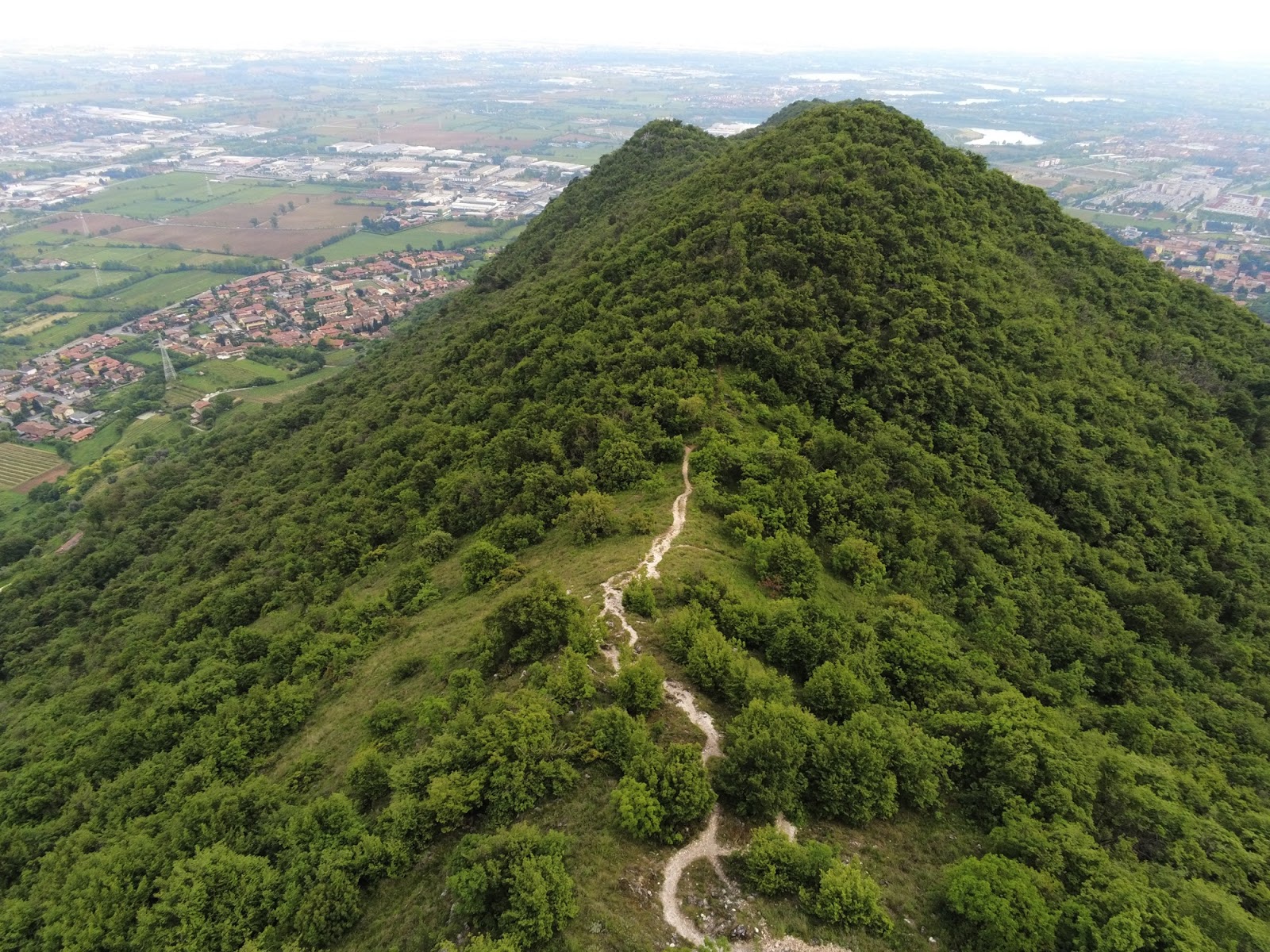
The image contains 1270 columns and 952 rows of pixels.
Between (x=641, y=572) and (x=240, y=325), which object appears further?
(x=240, y=325)

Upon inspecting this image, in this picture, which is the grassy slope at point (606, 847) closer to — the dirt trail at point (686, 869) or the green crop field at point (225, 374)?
the dirt trail at point (686, 869)

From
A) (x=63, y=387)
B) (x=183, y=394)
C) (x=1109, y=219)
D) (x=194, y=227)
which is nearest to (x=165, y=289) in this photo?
(x=194, y=227)

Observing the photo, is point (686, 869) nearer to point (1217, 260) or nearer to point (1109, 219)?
point (1217, 260)

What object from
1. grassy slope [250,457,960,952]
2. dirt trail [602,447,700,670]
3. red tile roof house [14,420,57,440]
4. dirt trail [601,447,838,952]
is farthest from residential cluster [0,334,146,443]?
dirt trail [601,447,838,952]

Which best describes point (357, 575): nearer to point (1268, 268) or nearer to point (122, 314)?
point (122, 314)

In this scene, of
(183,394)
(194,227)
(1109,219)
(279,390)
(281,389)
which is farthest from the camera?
(194,227)

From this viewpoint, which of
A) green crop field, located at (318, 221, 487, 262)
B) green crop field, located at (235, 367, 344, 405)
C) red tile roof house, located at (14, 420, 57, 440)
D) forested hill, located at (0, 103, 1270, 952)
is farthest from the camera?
green crop field, located at (318, 221, 487, 262)

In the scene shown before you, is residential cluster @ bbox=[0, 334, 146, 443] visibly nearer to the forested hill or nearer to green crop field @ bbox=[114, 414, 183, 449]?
green crop field @ bbox=[114, 414, 183, 449]
